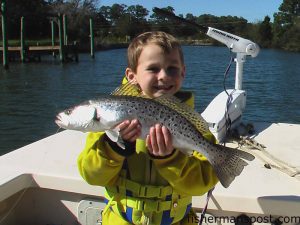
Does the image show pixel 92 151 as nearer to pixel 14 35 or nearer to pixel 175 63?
pixel 175 63

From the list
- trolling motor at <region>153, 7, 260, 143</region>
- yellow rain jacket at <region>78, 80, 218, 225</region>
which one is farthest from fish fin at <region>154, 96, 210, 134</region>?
trolling motor at <region>153, 7, 260, 143</region>

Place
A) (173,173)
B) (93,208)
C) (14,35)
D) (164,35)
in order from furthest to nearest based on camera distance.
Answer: (14,35), (93,208), (164,35), (173,173)

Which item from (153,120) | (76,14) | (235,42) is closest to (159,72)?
(153,120)

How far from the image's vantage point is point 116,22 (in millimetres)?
107938

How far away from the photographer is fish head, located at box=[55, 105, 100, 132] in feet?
6.89

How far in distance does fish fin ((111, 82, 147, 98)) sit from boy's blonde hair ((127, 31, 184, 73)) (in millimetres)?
135

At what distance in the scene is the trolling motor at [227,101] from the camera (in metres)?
4.59

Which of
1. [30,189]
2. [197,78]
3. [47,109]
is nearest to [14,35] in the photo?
[197,78]

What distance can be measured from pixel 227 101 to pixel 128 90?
2.83 m

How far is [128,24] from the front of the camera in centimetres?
10188

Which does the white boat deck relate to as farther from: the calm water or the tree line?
the tree line

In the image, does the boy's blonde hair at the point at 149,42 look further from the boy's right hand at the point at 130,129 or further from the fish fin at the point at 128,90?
the boy's right hand at the point at 130,129

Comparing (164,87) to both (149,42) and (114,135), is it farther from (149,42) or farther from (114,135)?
(114,135)

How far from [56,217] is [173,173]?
166 centimetres
